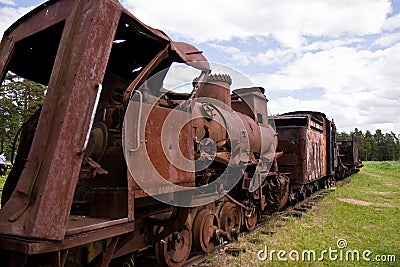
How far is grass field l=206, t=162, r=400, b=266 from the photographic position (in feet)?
18.9

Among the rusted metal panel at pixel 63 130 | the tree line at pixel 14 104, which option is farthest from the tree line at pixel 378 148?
the rusted metal panel at pixel 63 130

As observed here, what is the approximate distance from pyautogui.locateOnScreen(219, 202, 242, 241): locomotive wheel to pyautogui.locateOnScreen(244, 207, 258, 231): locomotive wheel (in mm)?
551

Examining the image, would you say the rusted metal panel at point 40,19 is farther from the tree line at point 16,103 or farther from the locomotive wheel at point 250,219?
the tree line at point 16,103

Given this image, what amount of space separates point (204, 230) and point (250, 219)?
101 inches

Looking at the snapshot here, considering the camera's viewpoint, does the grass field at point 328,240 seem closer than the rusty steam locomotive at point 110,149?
No

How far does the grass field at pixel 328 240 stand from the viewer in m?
5.76

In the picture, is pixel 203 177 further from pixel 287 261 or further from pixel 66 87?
pixel 66 87

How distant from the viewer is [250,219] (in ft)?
25.8

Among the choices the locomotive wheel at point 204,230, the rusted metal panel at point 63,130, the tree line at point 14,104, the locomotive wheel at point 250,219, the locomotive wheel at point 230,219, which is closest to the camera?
the rusted metal panel at point 63,130

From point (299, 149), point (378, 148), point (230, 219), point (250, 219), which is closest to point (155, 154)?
point (230, 219)

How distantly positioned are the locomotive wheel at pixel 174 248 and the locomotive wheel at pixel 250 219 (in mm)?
2572

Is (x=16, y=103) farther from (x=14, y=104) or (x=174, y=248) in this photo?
(x=174, y=248)

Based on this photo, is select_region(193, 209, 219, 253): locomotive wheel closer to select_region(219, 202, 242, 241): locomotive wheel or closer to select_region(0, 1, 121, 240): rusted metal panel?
select_region(219, 202, 242, 241): locomotive wheel

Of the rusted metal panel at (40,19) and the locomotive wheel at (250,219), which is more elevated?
the rusted metal panel at (40,19)
